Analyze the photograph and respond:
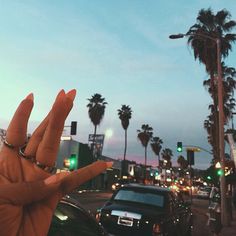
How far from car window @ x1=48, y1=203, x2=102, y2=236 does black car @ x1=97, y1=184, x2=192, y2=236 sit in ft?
12.8

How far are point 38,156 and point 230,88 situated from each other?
1781 inches

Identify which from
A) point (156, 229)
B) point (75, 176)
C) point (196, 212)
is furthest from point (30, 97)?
point (196, 212)

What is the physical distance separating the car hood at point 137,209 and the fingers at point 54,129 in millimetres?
7777

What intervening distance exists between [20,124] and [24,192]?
288mm

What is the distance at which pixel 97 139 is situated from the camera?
71.7 meters

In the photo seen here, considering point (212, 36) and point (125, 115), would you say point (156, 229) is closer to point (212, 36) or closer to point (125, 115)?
point (212, 36)

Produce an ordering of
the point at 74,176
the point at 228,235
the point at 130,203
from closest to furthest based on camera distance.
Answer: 1. the point at 74,176
2. the point at 130,203
3. the point at 228,235

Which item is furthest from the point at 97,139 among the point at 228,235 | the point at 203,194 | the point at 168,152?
the point at 168,152

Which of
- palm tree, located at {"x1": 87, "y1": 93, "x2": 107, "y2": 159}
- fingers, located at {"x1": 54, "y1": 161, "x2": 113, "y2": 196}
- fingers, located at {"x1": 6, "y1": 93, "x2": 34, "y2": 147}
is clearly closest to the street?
fingers, located at {"x1": 54, "y1": 161, "x2": 113, "y2": 196}

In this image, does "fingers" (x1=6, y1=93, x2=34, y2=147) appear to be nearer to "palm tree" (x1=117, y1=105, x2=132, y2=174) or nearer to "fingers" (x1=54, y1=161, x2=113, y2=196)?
"fingers" (x1=54, y1=161, x2=113, y2=196)

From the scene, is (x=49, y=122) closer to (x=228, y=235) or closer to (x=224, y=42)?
(x=228, y=235)

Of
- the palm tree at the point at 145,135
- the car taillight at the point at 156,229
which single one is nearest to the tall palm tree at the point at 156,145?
the palm tree at the point at 145,135

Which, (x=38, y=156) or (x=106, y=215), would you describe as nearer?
(x=38, y=156)

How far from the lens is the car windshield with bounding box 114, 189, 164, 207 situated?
1018 cm
